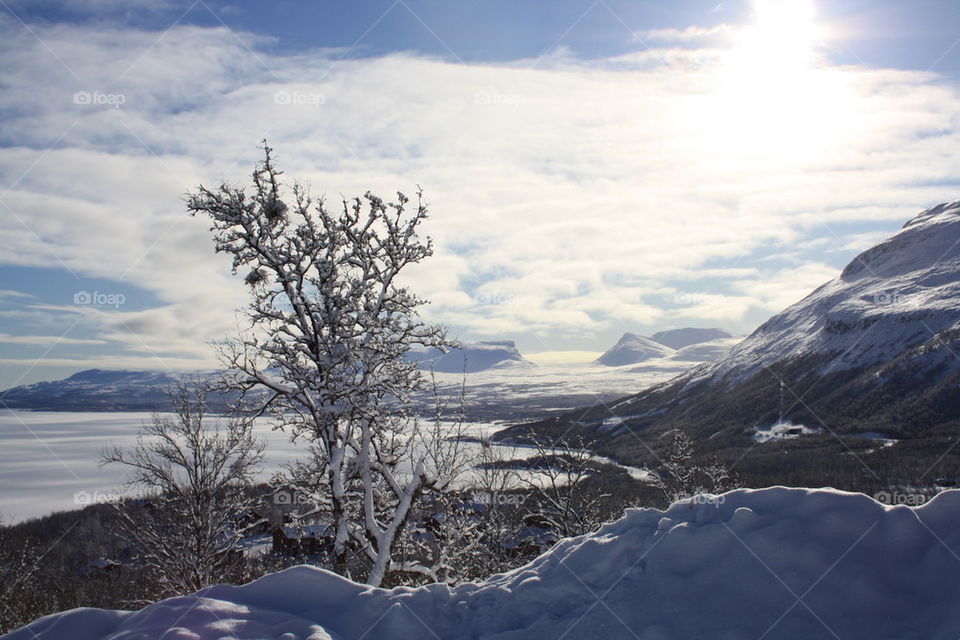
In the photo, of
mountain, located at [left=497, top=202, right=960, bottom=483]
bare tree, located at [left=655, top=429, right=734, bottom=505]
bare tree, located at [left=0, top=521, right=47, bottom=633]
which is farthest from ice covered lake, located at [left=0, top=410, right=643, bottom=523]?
mountain, located at [left=497, top=202, right=960, bottom=483]

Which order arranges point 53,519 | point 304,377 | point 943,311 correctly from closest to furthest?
point 304,377
point 53,519
point 943,311

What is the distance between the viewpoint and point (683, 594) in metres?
5.51

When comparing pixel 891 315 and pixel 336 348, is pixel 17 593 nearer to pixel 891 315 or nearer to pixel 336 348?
pixel 336 348

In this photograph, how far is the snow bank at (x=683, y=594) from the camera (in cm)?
507

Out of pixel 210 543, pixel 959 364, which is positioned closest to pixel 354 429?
pixel 210 543

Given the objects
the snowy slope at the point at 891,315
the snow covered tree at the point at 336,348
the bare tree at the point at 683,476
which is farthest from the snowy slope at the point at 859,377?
the snow covered tree at the point at 336,348

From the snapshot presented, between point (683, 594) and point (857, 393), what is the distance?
17423 cm

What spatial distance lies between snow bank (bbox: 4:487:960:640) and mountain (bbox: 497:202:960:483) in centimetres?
11317

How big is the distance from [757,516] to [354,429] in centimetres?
882

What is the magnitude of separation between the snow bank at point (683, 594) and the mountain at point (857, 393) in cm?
11317

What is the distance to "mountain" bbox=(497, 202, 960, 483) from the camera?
395 ft

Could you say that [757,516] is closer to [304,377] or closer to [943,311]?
[304,377]

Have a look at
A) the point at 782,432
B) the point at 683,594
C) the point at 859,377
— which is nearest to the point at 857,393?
the point at 859,377

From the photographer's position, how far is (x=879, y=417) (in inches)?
5374
